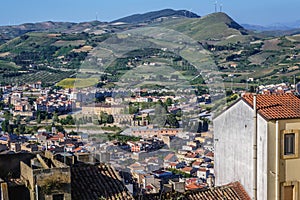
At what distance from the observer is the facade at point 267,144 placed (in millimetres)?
8250

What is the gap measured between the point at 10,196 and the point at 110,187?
1527 millimetres

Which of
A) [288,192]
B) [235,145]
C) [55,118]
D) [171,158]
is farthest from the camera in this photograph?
[55,118]

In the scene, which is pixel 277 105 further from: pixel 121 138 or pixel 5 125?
pixel 5 125

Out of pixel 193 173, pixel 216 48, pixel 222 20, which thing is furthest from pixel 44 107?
pixel 222 20

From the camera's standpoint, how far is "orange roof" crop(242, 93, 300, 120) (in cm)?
828

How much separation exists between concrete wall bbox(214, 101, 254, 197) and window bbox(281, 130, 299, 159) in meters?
0.53

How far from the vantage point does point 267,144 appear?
8180mm

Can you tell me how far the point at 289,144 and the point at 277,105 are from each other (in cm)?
65

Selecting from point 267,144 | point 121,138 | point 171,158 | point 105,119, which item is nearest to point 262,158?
point 267,144

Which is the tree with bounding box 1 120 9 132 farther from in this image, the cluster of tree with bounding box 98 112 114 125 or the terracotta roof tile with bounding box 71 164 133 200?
the terracotta roof tile with bounding box 71 164 133 200

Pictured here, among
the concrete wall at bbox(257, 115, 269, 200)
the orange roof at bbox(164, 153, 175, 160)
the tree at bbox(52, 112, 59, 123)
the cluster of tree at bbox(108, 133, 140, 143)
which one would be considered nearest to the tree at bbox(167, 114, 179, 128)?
the orange roof at bbox(164, 153, 175, 160)

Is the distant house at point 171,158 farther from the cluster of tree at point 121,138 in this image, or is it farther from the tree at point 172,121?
the cluster of tree at point 121,138

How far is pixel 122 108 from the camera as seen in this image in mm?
33625

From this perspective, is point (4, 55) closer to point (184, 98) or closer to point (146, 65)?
point (146, 65)
